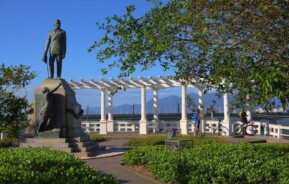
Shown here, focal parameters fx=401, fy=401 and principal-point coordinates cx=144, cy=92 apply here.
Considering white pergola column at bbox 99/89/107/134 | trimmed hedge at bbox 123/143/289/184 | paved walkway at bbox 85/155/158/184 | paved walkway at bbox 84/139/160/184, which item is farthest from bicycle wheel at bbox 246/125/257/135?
trimmed hedge at bbox 123/143/289/184

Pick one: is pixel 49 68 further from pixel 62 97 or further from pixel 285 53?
pixel 285 53

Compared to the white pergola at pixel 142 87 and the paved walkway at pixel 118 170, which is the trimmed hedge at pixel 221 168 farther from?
the white pergola at pixel 142 87

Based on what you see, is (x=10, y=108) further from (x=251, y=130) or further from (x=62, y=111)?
(x=251, y=130)

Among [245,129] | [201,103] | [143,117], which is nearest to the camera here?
[245,129]

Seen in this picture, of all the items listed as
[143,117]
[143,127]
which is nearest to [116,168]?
[143,127]

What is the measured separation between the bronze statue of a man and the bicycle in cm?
1254

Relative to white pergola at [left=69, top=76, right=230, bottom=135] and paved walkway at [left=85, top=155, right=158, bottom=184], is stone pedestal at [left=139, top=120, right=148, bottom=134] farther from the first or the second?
paved walkway at [left=85, top=155, right=158, bottom=184]

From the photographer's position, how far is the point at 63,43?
17375 mm

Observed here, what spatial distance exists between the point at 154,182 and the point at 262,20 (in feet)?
15.6

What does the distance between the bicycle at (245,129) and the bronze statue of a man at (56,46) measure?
494 inches

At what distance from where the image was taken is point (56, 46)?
17.2m

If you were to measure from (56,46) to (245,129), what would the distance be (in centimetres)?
1398

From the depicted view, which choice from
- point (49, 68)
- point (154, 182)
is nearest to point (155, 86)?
point (49, 68)

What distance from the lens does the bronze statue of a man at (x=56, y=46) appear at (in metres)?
17.2
